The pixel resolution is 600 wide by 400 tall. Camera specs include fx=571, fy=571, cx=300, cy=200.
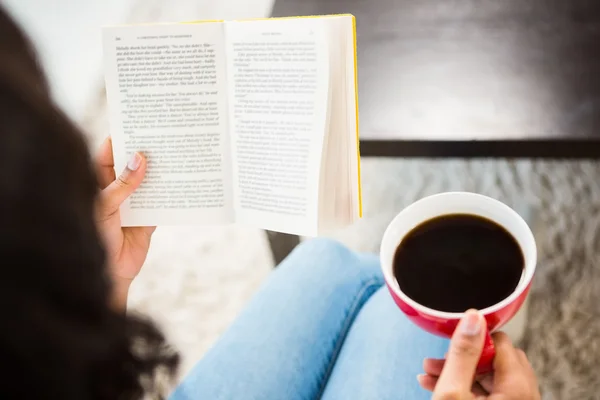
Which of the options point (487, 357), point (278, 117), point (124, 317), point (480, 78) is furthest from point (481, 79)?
point (124, 317)

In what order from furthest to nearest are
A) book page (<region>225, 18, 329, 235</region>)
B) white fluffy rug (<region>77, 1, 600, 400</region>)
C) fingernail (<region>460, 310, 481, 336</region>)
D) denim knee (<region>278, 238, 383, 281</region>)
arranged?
1. white fluffy rug (<region>77, 1, 600, 400</region>)
2. denim knee (<region>278, 238, 383, 281</region>)
3. book page (<region>225, 18, 329, 235</region>)
4. fingernail (<region>460, 310, 481, 336</region>)

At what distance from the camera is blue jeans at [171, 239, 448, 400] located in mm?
578

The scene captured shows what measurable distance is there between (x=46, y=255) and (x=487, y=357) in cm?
31

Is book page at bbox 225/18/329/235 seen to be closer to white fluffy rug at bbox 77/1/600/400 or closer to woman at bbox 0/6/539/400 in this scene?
woman at bbox 0/6/539/400

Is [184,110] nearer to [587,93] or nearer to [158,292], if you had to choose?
[587,93]

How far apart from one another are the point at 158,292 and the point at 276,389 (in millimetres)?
553

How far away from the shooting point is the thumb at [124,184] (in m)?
0.57

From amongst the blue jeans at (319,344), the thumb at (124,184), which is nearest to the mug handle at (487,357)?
the blue jeans at (319,344)

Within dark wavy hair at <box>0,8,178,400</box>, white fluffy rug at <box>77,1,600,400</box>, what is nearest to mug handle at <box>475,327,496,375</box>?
dark wavy hair at <box>0,8,178,400</box>

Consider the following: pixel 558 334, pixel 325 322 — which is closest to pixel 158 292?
pixel 325 322

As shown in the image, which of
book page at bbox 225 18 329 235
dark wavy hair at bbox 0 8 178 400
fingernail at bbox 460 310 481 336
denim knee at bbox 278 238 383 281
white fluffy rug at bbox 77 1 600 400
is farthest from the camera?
white fluffy rug at bbox 77 1 600 400

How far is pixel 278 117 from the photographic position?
1.84ft

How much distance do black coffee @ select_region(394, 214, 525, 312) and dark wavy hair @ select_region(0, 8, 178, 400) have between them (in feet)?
0.75

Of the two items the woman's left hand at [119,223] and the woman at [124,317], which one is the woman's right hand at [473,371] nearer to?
the woman at [124,317]
